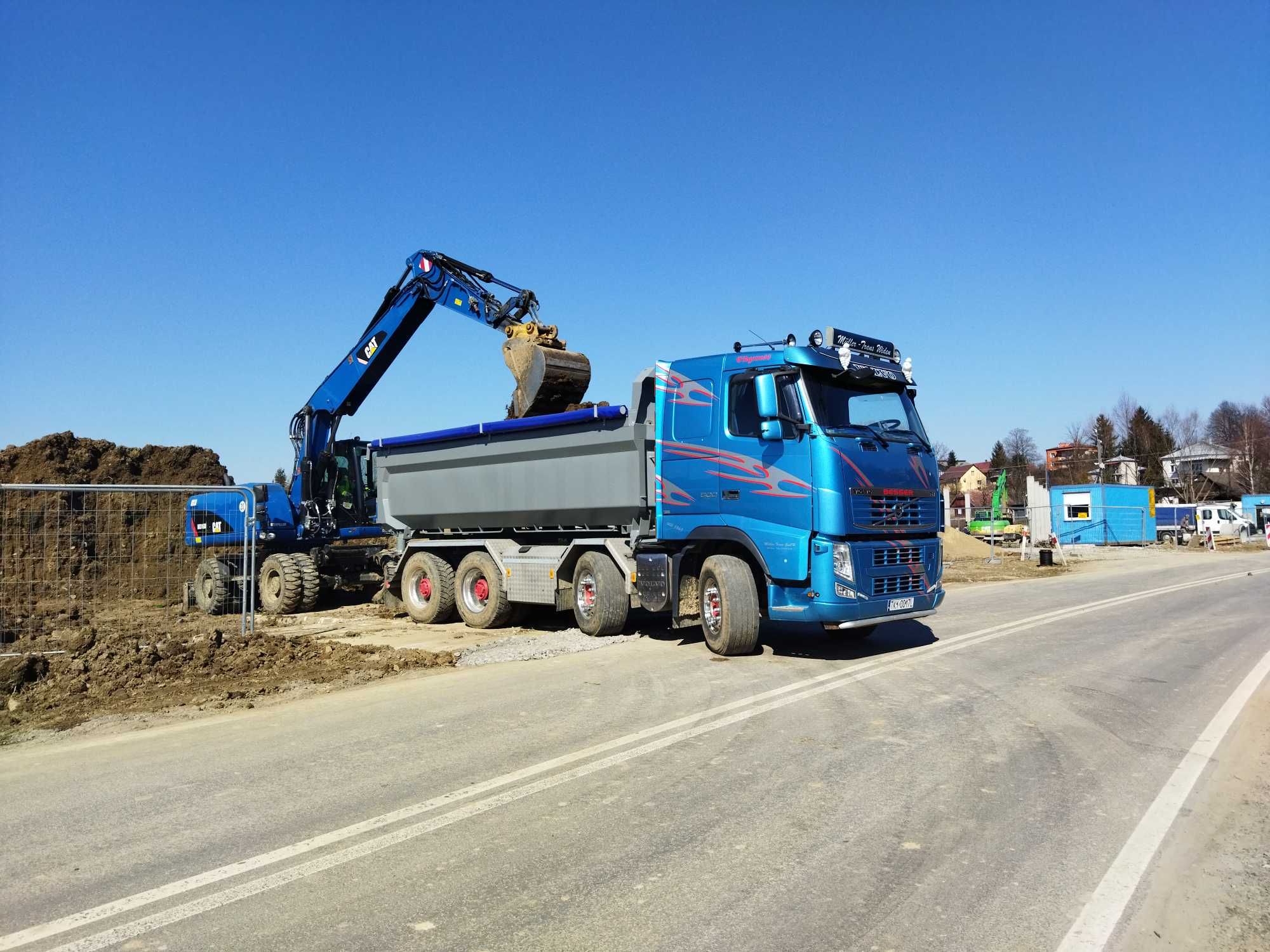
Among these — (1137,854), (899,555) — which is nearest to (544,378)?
(899,555)

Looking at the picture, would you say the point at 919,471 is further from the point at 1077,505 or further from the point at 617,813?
the point at 1077,505

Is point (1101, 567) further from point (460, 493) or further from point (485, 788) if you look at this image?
point (485, 788)

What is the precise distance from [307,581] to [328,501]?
2063mm

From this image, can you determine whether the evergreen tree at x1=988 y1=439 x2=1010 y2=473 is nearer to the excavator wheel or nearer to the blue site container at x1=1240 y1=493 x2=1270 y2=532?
the blue site container at x1=1240 y1=493 x2=1270 y2=532

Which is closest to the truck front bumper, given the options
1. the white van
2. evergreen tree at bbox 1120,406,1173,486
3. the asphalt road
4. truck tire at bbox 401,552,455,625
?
the asphalt road

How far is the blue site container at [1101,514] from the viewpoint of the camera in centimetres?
3991

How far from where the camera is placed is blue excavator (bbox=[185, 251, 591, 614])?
1617 centimetres

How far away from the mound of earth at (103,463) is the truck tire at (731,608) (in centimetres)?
1795

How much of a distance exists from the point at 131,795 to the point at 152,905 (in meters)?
1.89

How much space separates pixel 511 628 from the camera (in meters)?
13.7

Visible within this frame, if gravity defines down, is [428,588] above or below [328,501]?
below

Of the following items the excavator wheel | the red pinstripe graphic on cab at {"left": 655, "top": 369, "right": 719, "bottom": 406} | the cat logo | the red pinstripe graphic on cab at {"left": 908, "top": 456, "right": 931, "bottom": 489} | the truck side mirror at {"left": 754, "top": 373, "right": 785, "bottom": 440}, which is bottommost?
the red pinstripe graphic on cab at {"left": 908, "top": 456, "right": 931, "bottom": 489}

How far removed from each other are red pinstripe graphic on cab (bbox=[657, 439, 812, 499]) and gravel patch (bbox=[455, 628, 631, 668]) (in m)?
2.76

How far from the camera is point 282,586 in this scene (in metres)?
16.2
